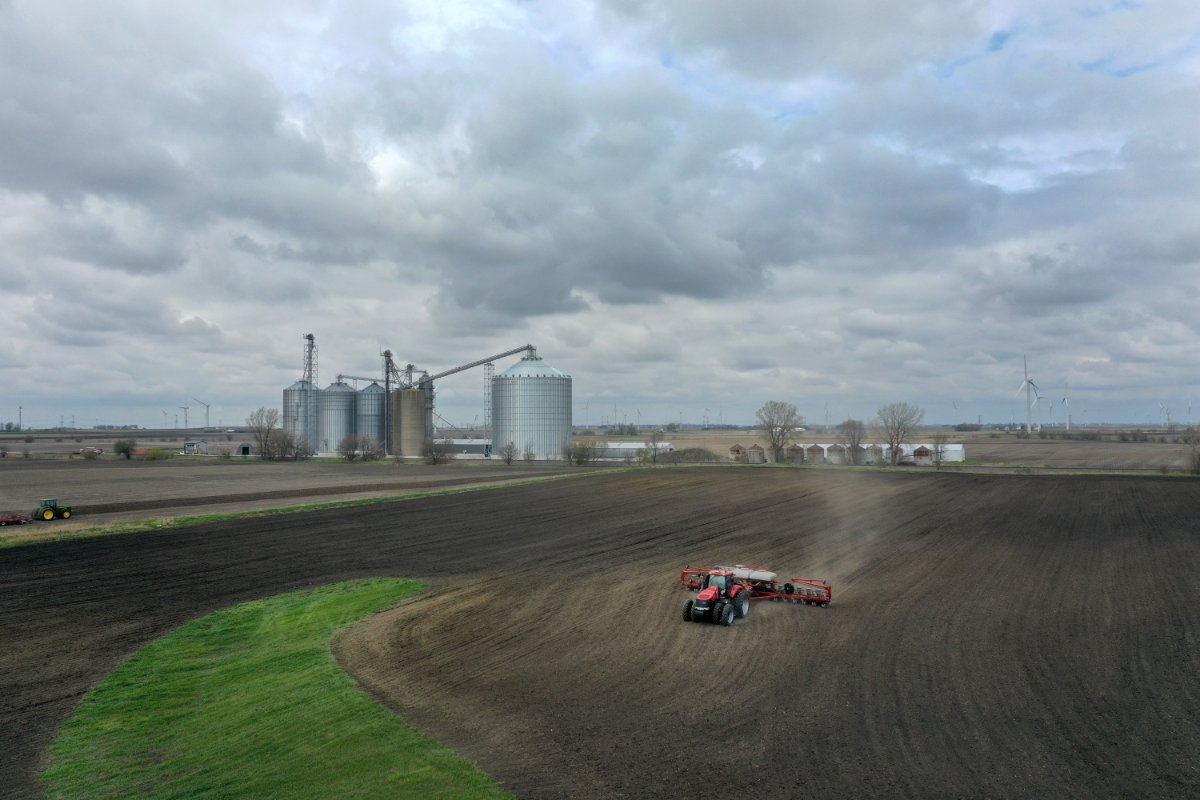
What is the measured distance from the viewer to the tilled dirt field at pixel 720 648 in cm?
1390

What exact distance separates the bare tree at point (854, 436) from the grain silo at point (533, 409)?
42.7 m

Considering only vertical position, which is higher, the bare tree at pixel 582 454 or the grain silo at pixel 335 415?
the grain silo at pixel 335 415

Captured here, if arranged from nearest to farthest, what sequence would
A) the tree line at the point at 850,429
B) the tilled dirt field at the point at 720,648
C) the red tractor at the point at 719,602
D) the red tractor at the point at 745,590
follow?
the tilled dirt field at the point at 720,648 < the red tractor at the point at 719,602 < the red tractor at the point at 745,590 < the tree line at the point at 850,429

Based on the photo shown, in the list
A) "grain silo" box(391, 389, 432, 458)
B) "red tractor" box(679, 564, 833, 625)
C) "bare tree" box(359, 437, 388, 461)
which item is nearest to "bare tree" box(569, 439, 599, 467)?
"grain silo" box(391, 389, 432, 458)

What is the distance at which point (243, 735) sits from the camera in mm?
15109

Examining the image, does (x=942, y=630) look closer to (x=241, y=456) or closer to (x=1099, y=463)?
(x=1099, y=463)

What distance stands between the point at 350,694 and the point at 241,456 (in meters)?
135

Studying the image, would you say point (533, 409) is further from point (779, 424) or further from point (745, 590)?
point (745, 590)

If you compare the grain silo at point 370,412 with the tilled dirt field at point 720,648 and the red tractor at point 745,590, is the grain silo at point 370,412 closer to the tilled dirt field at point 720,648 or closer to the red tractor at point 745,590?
the tilled dirt field at point 720,648

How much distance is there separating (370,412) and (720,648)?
403 feet

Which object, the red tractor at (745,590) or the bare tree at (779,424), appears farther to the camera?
the bare tree at (779,424)

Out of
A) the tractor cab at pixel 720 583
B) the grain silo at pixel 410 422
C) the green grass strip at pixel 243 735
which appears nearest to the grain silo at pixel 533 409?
Answer: the grain silo at pixel 410 422

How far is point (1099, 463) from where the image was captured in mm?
103562

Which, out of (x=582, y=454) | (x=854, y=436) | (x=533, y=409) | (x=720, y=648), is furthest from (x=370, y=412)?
(x=720, y=648)
